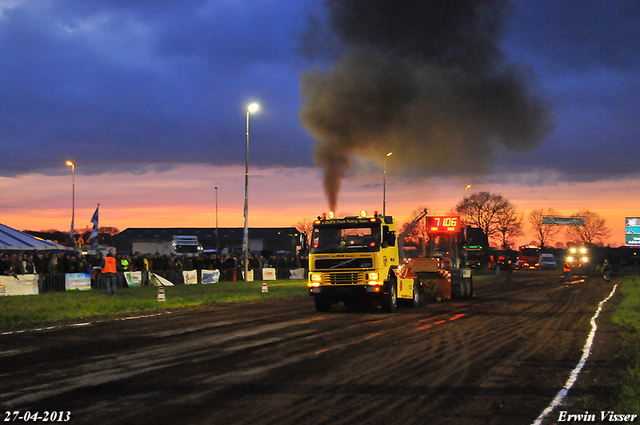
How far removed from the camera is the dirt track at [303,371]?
6.99 meters

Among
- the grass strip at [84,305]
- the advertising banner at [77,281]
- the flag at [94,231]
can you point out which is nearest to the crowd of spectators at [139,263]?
the advertising banner at [77,281]

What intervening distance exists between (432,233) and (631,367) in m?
18.3

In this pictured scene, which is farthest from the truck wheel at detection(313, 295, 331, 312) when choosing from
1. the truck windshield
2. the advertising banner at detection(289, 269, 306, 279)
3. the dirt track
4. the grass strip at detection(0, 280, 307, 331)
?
the advertising banner at detection(289, 269, 306, 279)

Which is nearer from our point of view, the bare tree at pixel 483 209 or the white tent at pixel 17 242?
the white tent at pixel 17 242

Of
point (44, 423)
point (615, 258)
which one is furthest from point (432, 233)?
point (615, 258)

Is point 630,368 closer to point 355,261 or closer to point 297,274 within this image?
point 355,261

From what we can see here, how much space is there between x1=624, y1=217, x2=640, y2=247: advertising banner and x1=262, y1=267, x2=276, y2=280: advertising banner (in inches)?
1154

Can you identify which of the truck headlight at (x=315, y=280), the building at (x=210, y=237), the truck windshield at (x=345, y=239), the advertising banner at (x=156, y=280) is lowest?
the advertising banner at (x=156, y=280)

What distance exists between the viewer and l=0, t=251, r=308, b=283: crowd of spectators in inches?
1074

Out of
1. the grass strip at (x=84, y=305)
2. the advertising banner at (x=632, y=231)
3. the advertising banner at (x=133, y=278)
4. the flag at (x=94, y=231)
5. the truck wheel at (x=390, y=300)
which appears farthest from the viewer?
the advertising banner at (x=632, y=231)

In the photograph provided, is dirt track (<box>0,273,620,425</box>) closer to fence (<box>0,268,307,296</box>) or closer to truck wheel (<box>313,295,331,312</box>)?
truck wheel (<box>313,295,331,312</box>)

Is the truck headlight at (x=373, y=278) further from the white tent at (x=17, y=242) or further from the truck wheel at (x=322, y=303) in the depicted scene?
the white tent at (x=17, y=242)

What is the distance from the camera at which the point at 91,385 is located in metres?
8.20

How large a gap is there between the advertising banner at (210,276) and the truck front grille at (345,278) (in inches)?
695
